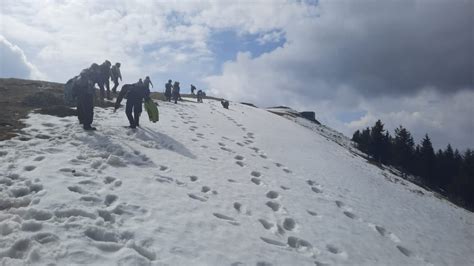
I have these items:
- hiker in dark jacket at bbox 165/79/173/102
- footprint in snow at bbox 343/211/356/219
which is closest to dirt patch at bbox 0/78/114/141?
footprint in snow at bbox 343/211/356/219

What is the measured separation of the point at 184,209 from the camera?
10.4 meters

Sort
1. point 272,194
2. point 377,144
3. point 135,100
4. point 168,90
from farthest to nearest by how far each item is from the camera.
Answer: point 377,144, point 168,90, point 135,100, point 272,194

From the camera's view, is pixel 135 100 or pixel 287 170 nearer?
pixel 287 170

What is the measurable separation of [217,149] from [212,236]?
424 inches

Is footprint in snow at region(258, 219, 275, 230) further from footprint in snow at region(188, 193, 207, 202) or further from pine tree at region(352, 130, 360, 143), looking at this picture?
pine tree at region(352, 130, 360, 143)

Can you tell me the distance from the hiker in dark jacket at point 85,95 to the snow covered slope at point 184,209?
0.55m

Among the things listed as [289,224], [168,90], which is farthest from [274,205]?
[168,90]

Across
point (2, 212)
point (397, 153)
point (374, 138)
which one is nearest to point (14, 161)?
point (2, 212)

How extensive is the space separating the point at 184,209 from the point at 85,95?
9548mm

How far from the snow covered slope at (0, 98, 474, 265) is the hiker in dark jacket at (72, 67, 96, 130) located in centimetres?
55

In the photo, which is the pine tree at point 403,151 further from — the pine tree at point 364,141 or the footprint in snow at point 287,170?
the footprint in snow at point 287,170

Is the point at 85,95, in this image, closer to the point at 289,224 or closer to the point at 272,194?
the point at 272,194

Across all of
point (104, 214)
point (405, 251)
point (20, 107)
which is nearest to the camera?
point (104, 214)

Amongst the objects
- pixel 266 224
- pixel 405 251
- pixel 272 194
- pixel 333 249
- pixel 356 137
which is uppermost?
pixel 356 137
